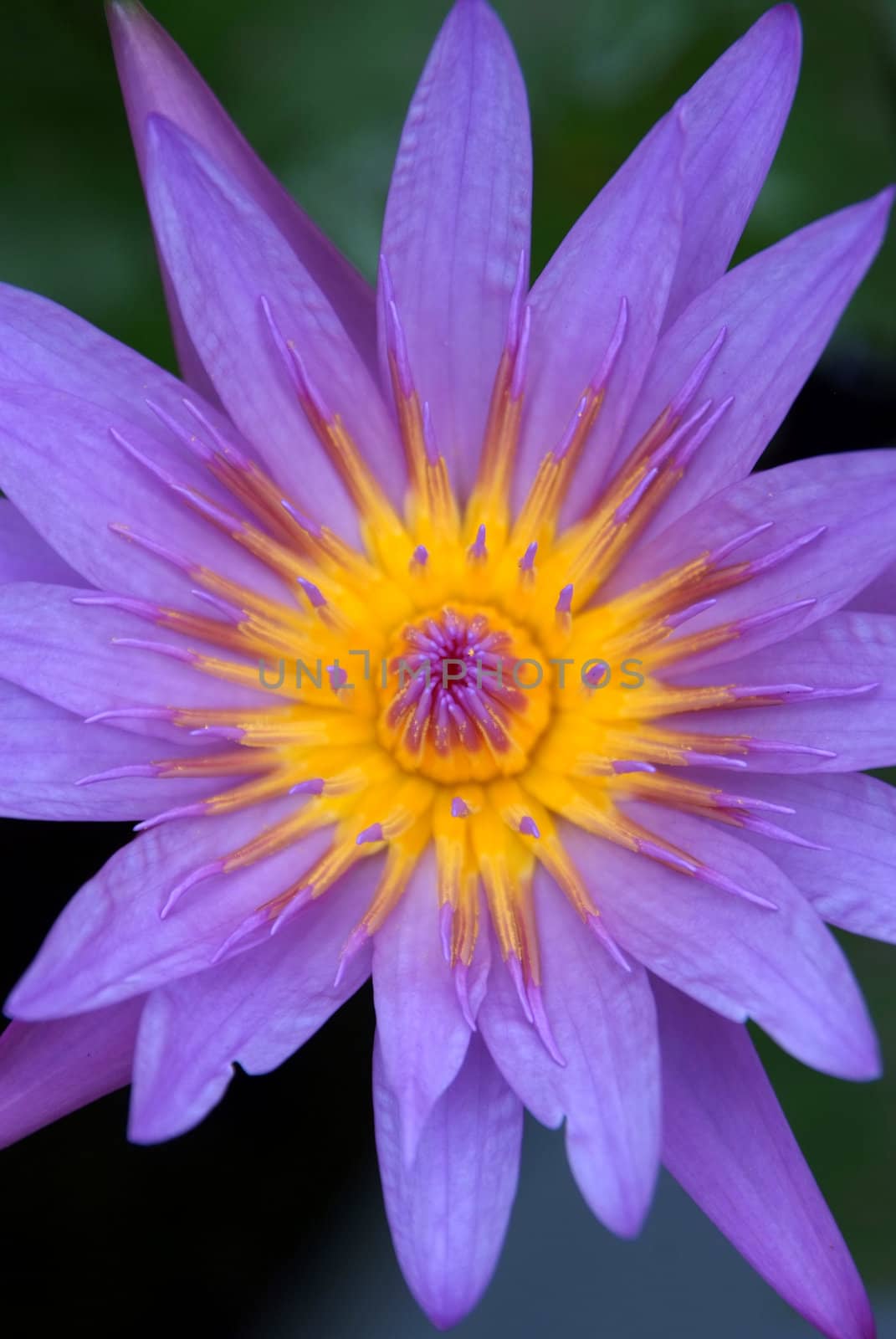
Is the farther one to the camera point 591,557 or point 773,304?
point 591,557

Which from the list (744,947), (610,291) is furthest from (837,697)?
(610,291)

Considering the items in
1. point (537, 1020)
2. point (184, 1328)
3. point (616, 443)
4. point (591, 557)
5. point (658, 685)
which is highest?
point (616, 443)

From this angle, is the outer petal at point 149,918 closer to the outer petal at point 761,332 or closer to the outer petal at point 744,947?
the outer petal at point 744,947

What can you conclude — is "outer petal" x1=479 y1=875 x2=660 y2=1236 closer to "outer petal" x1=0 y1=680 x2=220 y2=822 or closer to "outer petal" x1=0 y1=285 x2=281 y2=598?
"outer petal" x1=0 y1=680 x2=220 y2=822

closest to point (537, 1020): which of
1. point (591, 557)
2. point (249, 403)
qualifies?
point (591, 557)

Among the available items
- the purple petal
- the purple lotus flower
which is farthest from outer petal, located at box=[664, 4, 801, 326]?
the purple petal

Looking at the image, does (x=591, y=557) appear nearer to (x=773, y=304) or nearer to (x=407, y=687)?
(x=407, y=687)
